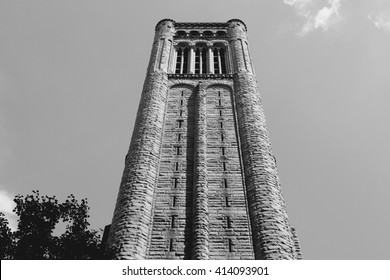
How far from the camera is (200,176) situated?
2078cm

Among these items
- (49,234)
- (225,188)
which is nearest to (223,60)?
(225,188)

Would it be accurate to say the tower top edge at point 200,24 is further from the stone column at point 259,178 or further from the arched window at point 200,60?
the stone column at point 259,178

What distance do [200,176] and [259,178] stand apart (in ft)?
8.82

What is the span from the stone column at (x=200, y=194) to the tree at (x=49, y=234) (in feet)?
12.5

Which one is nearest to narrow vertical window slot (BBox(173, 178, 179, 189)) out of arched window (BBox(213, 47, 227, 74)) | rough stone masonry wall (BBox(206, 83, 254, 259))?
rough stone masonry wall (BBox(206, 83, 254, 259))

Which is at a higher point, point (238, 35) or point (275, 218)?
point (238, 35)

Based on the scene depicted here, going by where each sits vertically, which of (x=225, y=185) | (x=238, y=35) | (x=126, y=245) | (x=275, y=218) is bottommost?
(x=126, y=245)

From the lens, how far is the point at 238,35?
120ft

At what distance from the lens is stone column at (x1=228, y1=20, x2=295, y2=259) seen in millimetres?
17500

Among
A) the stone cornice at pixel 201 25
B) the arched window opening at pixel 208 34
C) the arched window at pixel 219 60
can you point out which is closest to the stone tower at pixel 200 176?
the arched window at pixel 219 60

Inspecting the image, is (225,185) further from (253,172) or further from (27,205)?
(27,205)

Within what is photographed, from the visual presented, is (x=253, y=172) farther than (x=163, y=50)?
No

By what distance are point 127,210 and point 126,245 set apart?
6.38ft
